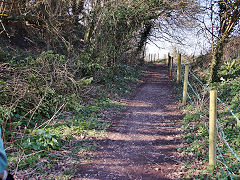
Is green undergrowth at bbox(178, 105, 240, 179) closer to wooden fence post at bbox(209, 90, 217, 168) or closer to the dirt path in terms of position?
wooden fence post at bbox(209, 90, 217, 168)

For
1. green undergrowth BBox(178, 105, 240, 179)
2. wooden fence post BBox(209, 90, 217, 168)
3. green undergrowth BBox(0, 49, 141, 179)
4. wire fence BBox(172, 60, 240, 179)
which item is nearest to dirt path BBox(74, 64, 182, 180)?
green undergrowth BBox(178, 105, 240, 179)

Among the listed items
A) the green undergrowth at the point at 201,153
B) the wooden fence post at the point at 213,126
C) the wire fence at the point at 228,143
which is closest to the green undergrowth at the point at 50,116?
the green undergrowth at the point at 201,153

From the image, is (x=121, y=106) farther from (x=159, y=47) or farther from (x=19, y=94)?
(x=159, y=47)

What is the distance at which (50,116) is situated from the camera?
19.8 feet

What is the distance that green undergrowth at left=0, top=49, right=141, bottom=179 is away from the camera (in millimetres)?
3840

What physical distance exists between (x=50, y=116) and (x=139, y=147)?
308 cm

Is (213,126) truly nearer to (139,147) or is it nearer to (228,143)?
(228,143)

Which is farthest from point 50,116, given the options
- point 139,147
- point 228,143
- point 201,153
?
point 228,143

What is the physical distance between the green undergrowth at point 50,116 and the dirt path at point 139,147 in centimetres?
35

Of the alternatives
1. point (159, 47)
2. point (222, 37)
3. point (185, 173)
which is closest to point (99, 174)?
point (185, 173)

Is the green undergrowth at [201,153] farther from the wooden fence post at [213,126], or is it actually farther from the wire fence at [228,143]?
the wooden fence post at [213,126]

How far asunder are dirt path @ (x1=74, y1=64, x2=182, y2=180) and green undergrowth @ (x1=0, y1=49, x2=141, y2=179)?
1.16 feet

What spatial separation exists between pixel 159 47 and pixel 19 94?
12.7m

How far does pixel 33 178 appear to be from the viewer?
339cm
